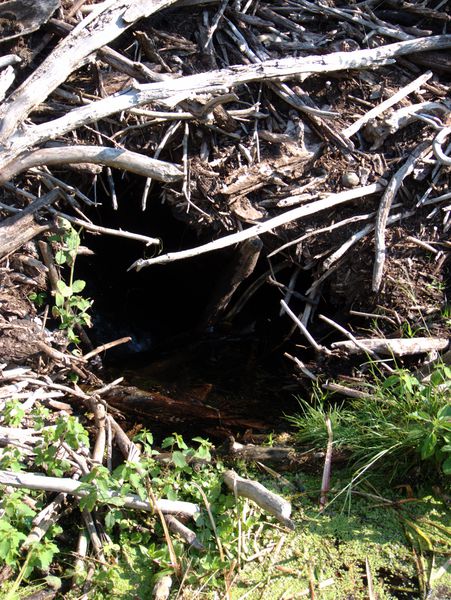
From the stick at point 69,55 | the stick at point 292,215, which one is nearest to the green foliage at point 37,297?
the stick at point 292,215

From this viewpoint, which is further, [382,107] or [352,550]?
[382,107]

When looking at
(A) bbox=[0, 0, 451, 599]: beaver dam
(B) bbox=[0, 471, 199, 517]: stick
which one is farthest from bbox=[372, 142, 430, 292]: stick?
(B) bbox=[0, 471, 199, 517]: stick

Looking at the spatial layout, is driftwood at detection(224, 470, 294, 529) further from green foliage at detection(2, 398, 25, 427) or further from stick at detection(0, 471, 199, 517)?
green foliage at detection(2, 398, 25, 427)

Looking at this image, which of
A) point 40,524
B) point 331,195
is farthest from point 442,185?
point 40,524

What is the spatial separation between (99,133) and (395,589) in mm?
3010

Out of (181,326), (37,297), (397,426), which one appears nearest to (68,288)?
(37,297)

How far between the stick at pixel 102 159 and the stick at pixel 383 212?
4.50 ft

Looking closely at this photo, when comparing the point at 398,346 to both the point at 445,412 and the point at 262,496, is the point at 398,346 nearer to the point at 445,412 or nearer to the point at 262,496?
the point at 445,412

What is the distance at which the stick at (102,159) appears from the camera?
3.88 meters

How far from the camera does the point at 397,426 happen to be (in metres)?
3.84

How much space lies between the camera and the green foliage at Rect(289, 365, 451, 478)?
357cm

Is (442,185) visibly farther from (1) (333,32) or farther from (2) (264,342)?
(2) (264,342)

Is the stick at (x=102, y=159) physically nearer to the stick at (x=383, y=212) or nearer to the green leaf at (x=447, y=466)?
the stick at (x=383, y=212)

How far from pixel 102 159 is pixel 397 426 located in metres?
2.16
